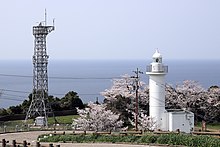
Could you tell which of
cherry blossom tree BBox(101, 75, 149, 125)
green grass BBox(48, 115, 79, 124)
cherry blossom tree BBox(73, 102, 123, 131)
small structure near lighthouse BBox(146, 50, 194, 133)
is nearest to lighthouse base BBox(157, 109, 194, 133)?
small structure near lighthouse BBox(146, 50, 194, 133)

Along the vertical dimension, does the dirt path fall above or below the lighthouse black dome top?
below

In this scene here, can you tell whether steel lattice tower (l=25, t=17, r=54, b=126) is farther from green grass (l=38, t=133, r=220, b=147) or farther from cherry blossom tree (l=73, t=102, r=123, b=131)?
green grass (l=38, t=133, r=220, b=147)

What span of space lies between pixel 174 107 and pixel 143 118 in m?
8.82

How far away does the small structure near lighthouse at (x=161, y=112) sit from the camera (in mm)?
35938

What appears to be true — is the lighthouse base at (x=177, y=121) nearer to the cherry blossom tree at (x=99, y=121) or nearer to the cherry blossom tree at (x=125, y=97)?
the cherry blossom tree at (x=99, y=121)

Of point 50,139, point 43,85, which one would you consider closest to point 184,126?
point 50,139

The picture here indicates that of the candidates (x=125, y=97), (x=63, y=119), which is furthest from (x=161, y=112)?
(x=63, y=119)

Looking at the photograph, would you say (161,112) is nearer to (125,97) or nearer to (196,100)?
(125,97)

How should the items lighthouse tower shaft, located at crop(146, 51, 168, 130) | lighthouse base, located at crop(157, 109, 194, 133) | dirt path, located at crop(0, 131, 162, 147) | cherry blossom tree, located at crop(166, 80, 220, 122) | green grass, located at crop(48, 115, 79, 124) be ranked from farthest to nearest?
green grass, located at crop(48, 115, 79, 124) < cherry blossom tree, located at crop(166, 80, 220, 122) < lighthouse tower shaft, located at crop(146, 51, 168, 130) < lighthouse base, located at crop(157, 109, 194, 133) < dirt path, located at crop(0, 131, 162, 147)

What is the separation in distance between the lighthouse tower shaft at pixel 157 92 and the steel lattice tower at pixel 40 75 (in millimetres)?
13848

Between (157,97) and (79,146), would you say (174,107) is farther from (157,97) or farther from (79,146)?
(79,146)

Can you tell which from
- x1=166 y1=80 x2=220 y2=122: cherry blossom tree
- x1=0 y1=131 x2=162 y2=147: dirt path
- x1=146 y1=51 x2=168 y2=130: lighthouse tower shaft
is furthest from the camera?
x1=166 y1=80 x2=220 y2=122: cherry blossom tree

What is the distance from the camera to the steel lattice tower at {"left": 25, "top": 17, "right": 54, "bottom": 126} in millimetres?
46969

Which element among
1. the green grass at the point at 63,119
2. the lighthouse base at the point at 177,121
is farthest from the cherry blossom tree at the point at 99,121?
the green grass at the point at 63,119
